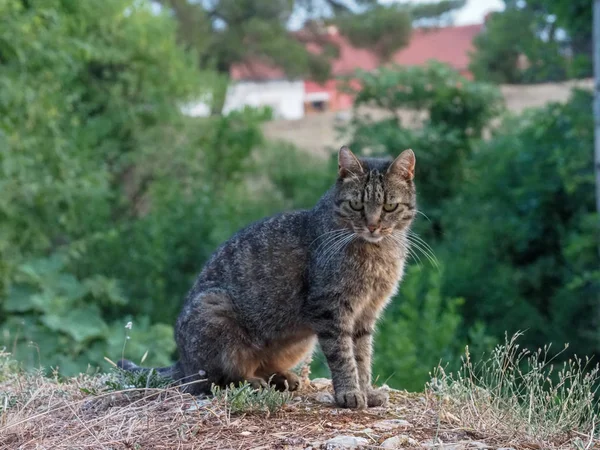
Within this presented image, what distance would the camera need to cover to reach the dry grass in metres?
3.59

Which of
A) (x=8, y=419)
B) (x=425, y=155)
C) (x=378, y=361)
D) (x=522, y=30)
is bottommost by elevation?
(x=378, y=361)

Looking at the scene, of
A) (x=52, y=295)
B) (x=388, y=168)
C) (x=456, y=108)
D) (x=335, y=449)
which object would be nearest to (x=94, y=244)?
(x=52, y=295)

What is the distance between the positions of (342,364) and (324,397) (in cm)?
27

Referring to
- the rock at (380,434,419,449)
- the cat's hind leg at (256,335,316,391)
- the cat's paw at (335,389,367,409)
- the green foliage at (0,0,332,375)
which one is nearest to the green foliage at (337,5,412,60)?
the green foliage at (0,0,332,375)

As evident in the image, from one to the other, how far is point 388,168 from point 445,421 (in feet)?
4.21

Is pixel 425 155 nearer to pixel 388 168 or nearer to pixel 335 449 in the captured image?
pixel 388 168

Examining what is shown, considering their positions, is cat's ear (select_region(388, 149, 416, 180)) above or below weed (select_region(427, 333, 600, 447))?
above

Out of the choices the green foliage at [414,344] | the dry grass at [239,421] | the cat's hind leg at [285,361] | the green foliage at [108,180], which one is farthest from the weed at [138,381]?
the green foliage at [414,344]

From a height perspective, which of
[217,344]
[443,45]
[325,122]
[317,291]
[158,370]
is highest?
[443,45]

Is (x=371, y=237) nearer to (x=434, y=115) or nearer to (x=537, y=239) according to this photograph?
(x=537, y=239)

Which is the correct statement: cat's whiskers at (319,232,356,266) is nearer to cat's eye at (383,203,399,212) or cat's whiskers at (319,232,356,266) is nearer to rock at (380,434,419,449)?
A: cat's eye at (383,203,399,212)

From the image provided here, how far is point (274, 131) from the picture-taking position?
Answer: 719 inches

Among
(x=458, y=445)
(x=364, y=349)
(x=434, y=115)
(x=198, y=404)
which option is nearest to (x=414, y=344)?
(x=364, y=349)

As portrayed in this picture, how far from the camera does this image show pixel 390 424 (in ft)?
12.6
